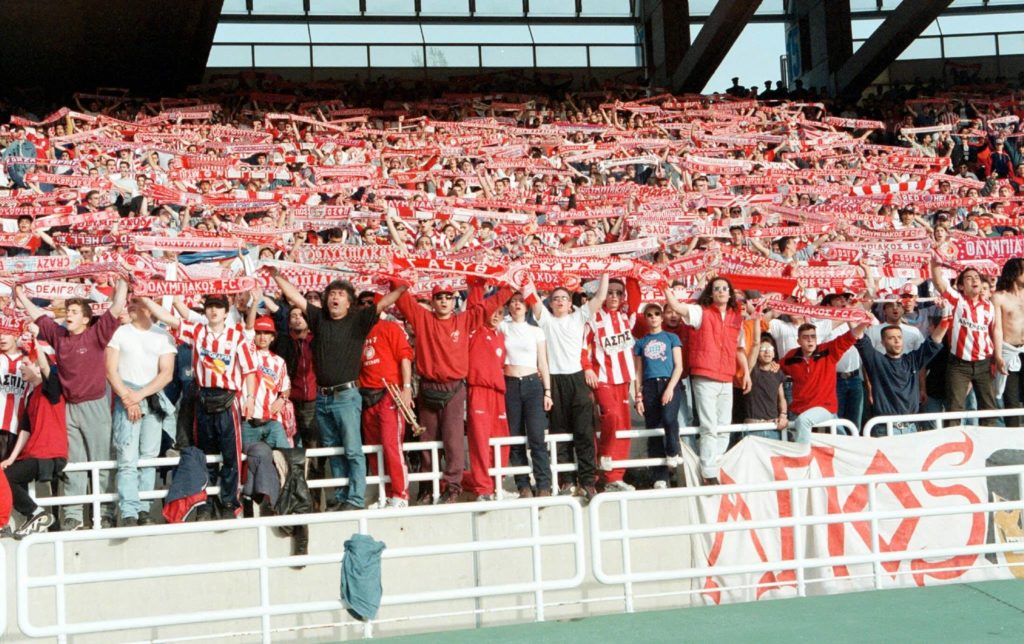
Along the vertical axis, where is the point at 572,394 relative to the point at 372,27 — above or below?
below

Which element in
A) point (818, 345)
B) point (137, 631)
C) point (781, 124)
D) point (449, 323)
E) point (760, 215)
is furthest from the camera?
point (781, 124)

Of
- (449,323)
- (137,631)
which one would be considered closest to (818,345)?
(449,323)

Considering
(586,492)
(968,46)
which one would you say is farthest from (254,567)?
(968,46)

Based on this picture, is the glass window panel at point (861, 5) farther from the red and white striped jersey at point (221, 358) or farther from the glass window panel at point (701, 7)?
the red and white striped jersey at point (221, 358)

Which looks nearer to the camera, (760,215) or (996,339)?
(996,339)

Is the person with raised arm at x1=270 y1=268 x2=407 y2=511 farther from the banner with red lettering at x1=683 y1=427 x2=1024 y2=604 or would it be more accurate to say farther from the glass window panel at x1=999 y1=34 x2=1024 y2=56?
the glass window panel at x1=999 y1=34 x2=1024 y2=56

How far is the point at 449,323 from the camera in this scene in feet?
35.2

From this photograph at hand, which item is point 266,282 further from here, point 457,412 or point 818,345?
point 818,345

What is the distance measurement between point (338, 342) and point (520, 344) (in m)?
1.48

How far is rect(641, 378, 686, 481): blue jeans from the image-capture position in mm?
10945

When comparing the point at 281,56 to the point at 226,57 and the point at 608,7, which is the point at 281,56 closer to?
the point at 226,57

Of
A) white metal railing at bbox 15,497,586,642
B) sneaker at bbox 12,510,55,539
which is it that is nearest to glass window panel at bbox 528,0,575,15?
sneaker at bbox 12,510,55,539

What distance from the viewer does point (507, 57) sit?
3991 centimetres

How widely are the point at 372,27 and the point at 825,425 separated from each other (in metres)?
30.6
